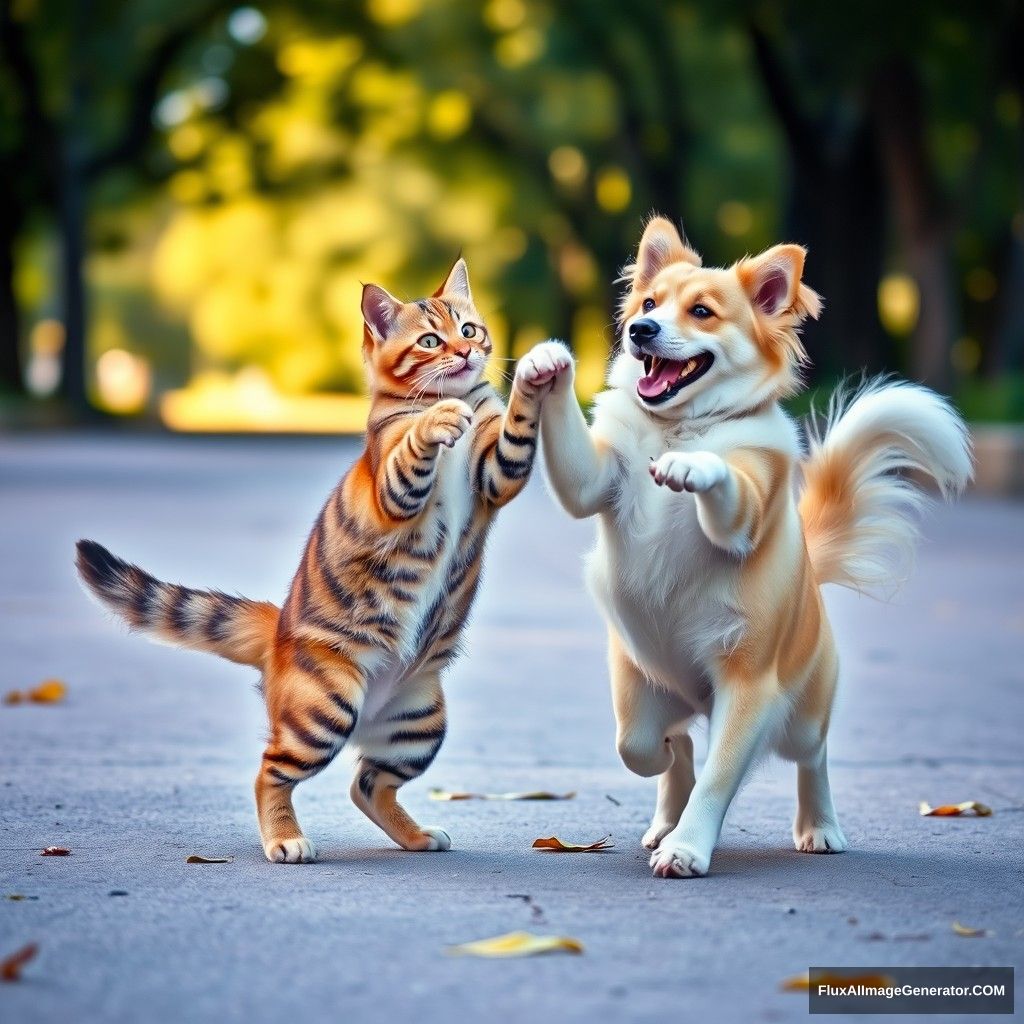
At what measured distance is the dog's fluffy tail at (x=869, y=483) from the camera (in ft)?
18.8

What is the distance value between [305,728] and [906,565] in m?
1.93

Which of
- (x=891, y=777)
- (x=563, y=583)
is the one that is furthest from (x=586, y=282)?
(x=891, y=777)

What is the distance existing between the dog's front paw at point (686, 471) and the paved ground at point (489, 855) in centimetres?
99

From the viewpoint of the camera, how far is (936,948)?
4.22m

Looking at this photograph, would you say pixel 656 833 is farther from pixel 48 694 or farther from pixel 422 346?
pixel 48 694

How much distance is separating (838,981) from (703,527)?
1413 mm

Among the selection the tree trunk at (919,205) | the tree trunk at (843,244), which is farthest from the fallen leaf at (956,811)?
the tree trunk at (843,244)

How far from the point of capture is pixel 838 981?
390 centimetres

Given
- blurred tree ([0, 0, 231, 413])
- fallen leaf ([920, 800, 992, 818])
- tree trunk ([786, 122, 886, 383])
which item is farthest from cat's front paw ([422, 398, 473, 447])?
blurred tree ([0, 0, 231, 413])

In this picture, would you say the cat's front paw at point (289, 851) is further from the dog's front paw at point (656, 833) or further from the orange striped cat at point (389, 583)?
the dog's front paw at point (656, 833)

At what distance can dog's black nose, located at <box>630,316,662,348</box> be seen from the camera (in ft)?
16.6

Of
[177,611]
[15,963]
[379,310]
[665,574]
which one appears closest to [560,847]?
[665,574]

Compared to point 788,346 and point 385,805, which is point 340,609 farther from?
point 788,346

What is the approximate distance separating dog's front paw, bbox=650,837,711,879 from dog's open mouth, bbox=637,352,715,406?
3.78 ft
